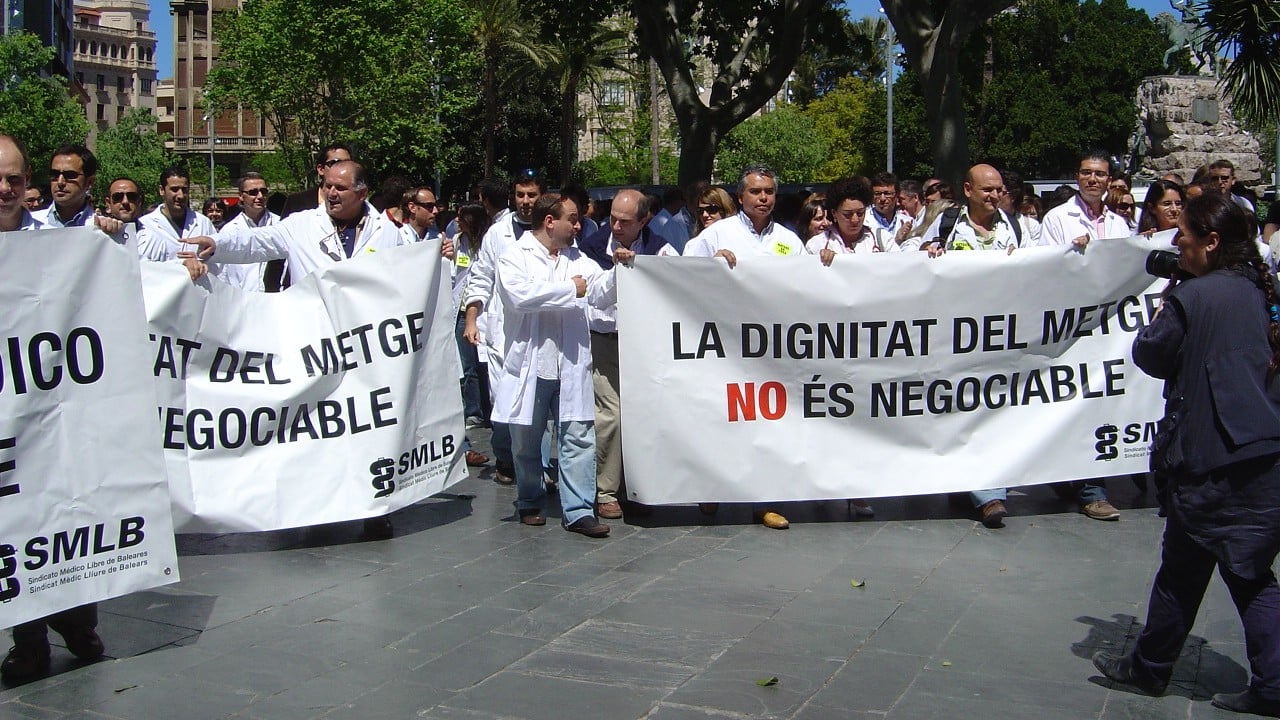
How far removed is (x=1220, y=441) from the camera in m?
4.26

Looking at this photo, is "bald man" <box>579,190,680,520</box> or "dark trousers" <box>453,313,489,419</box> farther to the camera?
"dark trousers" <box>453,313,489,419</box>

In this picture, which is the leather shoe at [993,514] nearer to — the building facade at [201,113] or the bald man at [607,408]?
the bald man at [607,408]

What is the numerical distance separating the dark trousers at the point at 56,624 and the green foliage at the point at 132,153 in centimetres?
7427

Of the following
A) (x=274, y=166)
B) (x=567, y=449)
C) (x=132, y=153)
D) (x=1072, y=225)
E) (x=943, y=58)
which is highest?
(x=132, y=153)

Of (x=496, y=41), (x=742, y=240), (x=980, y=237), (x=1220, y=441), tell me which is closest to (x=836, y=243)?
(x=742, y=240)

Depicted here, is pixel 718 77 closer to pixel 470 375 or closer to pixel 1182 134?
pixel 470 375

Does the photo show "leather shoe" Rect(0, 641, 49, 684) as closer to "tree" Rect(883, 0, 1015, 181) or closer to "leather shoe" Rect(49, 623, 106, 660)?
"leather shoe" Rect(49, 623, 106, 660)

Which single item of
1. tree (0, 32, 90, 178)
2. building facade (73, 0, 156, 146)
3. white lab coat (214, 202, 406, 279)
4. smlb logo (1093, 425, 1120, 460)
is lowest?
smlb logo (1093, 425, 1120, 460)

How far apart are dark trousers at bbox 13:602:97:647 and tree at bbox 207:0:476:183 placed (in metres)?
38.3

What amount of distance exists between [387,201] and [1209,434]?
272 inches

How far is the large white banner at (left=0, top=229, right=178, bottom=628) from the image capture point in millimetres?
4508

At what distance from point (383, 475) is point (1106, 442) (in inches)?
155

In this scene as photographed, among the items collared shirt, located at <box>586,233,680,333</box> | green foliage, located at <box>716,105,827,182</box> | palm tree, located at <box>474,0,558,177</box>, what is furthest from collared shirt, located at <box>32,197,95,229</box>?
green foliage, located at <box>716,105,827,182</box>

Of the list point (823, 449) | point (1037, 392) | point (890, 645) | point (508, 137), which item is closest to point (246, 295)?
point (823, 449)
